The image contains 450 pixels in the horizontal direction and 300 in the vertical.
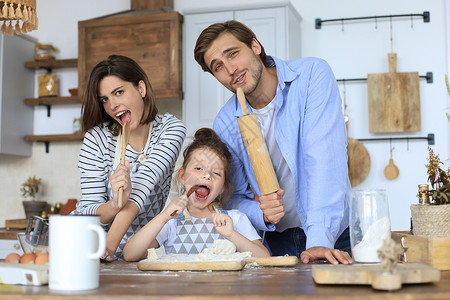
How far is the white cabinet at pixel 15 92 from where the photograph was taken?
3.73 meters

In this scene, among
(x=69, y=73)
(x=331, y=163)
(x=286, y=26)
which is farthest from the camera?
(x=69, y=73)

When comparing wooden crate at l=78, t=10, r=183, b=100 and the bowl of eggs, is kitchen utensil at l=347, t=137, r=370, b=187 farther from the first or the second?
the bowl of eggs

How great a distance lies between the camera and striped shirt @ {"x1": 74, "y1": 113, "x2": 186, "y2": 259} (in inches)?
61.2

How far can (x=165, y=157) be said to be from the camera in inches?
63.5

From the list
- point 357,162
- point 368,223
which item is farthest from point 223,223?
point 357,162

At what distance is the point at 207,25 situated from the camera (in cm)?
344

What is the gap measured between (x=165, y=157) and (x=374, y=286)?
36.7 inches

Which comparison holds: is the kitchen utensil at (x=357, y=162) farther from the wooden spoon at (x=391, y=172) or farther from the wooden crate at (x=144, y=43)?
the wooden crate at (x=144, y=43)

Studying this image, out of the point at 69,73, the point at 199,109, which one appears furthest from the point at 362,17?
the point at 69,73

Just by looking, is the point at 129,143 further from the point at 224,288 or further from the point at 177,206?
the point at 224,288

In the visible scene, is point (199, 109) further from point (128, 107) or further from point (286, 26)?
point (128, 107)

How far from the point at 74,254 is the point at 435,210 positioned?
713mm

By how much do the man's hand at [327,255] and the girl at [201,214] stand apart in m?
0.20

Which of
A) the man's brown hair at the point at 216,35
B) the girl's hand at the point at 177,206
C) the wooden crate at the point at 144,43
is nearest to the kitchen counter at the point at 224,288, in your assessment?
the girl's hand at the point at 177,206
